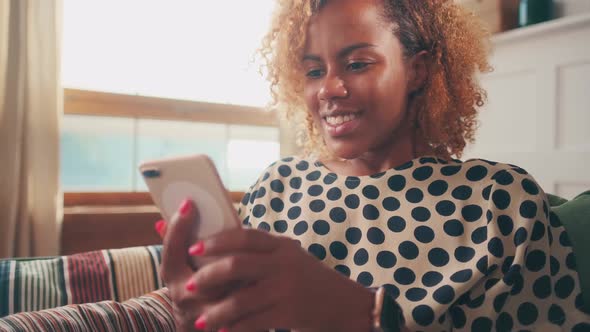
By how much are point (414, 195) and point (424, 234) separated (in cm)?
7

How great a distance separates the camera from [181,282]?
0.60 meters

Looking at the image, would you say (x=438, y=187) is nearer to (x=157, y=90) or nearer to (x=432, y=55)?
(x=432, y=55)

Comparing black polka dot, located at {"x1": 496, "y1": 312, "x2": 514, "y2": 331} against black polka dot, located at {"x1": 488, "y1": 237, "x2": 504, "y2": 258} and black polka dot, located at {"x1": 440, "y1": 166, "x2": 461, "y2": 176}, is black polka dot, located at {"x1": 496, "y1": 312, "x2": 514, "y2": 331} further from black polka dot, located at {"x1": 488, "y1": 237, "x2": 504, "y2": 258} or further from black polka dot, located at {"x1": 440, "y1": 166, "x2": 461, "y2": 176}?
black polka dot, located at {"x1": 440, "y1": 166, "x2": 461, "y2": 176}

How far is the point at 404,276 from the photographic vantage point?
2.61ft

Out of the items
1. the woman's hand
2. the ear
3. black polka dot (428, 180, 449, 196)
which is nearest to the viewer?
the woman's hand

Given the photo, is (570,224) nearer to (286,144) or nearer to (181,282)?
(181,282)

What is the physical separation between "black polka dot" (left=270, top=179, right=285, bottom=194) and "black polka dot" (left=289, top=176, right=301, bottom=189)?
0.02 metres

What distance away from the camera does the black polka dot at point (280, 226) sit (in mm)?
938

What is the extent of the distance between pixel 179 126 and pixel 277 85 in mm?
1043

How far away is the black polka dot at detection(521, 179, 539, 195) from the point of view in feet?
2.62

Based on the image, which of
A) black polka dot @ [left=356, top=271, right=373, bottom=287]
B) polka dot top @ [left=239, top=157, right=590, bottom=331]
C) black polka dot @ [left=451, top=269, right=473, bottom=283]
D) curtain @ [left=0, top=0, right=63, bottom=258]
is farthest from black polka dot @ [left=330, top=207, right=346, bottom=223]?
curtain @ [left=0, top=0, right=63, bottom=258]

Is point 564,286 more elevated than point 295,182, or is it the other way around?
point 295,182

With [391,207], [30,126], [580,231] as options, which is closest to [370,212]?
[391,207]

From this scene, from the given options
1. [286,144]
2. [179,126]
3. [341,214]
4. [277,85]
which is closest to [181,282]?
[341,214]
